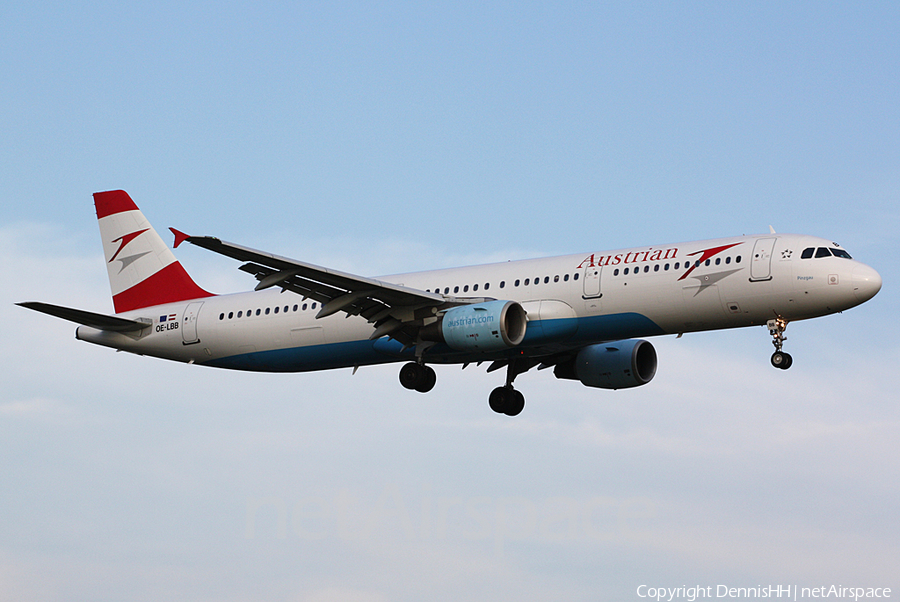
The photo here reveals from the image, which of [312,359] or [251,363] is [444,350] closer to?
[312,359]

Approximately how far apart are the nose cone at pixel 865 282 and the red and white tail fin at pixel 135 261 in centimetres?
2212

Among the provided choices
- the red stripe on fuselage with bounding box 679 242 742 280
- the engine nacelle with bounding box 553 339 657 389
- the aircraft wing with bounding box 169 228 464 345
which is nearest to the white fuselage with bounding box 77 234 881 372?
the red stripe on fuselage with bounding box 679 242 742 280

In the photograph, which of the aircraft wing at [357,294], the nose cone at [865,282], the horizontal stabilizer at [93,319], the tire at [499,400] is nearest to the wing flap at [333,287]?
the aircraft wing at [357,294]

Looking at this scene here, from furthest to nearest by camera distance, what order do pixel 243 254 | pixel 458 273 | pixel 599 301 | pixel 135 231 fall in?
pixel 135 231 → pixel 458 273 → pixel 599 301 → pixel 243 254

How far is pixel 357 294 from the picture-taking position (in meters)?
33.7

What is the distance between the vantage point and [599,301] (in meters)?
32.9

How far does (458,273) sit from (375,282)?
3.77 metres

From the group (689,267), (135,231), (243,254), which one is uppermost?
(135,231)

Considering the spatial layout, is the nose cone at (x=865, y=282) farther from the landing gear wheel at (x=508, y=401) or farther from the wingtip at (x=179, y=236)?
the wingtip at (x=179, y=236)

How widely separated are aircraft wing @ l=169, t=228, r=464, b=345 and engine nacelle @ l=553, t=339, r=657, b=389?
5646mm

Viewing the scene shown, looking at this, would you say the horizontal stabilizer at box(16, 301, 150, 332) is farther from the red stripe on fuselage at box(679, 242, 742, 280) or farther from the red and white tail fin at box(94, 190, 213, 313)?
the red stripe on fuselage at box(679, 242, 742, 280)

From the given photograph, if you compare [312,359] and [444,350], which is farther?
[312,359]

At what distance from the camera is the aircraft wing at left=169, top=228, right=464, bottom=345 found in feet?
104

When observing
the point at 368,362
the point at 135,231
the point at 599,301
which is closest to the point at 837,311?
the point at 599,301
